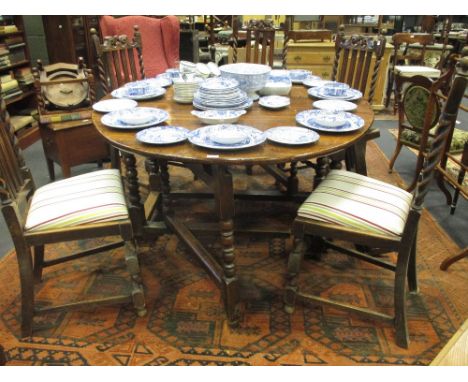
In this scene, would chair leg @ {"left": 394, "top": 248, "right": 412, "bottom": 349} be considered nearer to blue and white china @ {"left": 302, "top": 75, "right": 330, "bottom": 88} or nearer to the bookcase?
blue and white china @ {"left": 302, "top": 75, "right": 330, "bottom": 88}

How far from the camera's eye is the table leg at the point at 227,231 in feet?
4.79

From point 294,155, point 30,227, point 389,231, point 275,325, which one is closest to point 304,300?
point 275,325

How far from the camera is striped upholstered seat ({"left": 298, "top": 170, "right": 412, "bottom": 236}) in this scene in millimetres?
1454

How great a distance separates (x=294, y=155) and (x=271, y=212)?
1.19 metres

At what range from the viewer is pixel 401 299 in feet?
4.95

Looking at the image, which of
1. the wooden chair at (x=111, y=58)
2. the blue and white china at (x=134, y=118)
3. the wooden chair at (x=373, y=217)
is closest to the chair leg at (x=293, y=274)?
the wooden chair at (x=373, y=217)

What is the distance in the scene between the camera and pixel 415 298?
1.81m

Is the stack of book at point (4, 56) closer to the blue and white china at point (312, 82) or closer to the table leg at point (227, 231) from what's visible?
the blue and white china at point (312, 82)

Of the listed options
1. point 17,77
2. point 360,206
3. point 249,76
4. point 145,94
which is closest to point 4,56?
point 17,77

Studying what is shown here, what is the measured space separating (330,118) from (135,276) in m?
1.04

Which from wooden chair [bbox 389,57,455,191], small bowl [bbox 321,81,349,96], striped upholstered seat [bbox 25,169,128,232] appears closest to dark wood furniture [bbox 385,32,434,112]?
wooden chair [bbox 389,57,455,191]

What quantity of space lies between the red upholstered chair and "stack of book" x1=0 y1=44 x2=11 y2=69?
0.96 meters

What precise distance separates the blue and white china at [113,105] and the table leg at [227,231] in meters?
0.68

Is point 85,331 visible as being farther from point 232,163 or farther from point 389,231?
point 389,231
